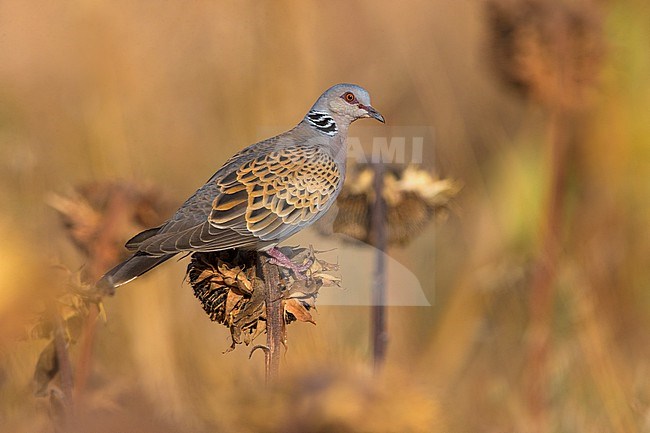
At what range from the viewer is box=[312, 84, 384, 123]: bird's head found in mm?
3096

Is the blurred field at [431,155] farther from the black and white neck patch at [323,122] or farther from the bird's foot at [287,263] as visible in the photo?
the black and white neck patch at [323,122]

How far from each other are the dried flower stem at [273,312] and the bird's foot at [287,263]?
0.05 m

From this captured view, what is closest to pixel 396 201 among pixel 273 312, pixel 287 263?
pixel 287 263

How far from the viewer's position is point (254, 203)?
104 inches

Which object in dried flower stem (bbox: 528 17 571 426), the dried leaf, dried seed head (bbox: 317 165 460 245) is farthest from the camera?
dried flower stem (bbox: 528 17 571 426)

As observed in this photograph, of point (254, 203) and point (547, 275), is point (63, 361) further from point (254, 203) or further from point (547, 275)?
point (547, 275)

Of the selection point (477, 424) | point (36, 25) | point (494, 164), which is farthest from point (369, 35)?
point (477, 424)

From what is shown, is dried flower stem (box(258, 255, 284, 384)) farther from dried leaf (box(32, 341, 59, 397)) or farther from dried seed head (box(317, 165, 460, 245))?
dried seed head (box(317, 165, 460, 245))

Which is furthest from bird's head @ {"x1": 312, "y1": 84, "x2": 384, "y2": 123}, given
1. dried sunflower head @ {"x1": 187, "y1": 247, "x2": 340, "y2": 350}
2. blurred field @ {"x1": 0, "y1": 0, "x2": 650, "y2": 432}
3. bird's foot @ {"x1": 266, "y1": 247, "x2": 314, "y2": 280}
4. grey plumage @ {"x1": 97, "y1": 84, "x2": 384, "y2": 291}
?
dried sunflower head @ {"x1": 187, "y1": 247, "x2": 340, "y2": 350}

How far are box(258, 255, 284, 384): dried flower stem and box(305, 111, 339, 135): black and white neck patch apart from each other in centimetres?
99

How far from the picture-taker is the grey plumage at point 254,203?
246cm

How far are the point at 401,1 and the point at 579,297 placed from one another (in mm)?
2594

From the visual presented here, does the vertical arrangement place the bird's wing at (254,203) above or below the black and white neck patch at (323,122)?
below

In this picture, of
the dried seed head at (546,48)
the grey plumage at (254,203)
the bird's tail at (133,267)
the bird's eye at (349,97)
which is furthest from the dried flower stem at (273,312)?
the dried seed head at (546,48)
